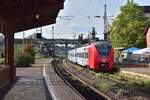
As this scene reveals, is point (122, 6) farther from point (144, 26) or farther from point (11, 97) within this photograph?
point (11, 97)

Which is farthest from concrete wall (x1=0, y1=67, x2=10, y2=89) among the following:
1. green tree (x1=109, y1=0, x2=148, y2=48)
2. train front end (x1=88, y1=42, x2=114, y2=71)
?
green tree (x1=109, y1=0, x2=148, y2=48)

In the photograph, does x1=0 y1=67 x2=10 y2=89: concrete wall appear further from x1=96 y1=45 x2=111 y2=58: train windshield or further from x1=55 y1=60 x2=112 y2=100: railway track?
x1=96 y1=45 x2=111 y2=58: train windshield

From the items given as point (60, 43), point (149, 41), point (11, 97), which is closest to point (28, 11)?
point (11, 97)

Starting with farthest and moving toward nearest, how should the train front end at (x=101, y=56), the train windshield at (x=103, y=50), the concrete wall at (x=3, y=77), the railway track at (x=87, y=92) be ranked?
1. the train windshield at (x=103, y=50)
2. the train front end at (x=101, y=56)
3. the concrete wall at (x=3, y=77)
4. the railway track at (x=87, y=92)

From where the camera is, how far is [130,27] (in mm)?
81312

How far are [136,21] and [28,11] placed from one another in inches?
2324

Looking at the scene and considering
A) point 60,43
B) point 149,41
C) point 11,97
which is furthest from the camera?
point 60,43

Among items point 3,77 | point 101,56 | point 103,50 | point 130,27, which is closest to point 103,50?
point 103,50

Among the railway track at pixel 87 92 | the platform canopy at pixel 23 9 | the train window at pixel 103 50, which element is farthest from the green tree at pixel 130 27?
the platform canopy at pixel 23 9

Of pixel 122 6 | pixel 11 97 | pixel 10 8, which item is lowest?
pixel 11 97

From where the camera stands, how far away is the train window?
44719mm

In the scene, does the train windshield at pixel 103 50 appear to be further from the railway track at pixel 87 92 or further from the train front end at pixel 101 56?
the railway track at pixel 87 92

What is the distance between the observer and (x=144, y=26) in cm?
8412

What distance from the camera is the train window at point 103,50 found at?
44719 millimetres
